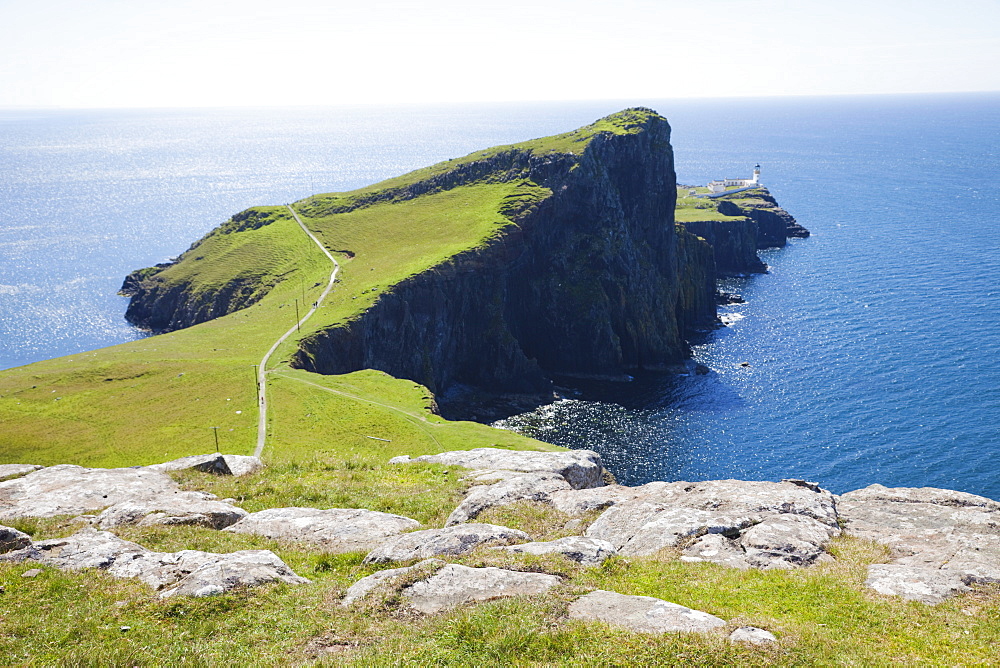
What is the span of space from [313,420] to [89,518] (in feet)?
144

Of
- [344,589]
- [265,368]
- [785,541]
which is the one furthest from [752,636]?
[265,368]

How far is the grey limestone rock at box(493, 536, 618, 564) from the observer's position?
23172 mm

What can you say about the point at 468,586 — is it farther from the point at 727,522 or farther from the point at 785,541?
the point at 785,541

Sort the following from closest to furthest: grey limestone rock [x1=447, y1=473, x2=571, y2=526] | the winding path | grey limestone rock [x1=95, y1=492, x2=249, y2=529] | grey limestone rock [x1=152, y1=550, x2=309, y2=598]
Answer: grey limestone rock [x1=152, y1=550, x2=309, y2=598] → grey limestone rock [x1=95, y1=492, x2=249, y2=529] → grey limestone rock [x1=447, y1=473, x2=571, y2=526] → the winding path

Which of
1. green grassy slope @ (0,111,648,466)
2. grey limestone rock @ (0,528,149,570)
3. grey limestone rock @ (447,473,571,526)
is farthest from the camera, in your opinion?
green grassy slope @ (0,111,648,466)

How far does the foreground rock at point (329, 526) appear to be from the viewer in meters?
26.1

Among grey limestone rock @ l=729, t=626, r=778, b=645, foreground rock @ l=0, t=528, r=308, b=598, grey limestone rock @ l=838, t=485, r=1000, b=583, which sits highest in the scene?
grey limestone rock @ l=729, t=626, r=778, b=645

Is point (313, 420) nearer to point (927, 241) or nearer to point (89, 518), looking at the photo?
point (89, 518)

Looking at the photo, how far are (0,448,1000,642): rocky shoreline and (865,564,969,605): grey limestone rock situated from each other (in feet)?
0.18

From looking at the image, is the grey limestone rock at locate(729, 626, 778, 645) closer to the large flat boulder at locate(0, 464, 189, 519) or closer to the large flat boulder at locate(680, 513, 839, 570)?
the large flat boulder at locate(680, 513, 839, 570)

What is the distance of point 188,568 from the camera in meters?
21.5

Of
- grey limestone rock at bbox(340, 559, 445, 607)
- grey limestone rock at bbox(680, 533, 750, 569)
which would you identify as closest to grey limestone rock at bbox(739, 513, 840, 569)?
grey limestone rock at bbox(680, 533, 750, 569)

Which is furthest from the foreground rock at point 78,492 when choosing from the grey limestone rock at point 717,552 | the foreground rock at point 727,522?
the grey limestone rock at point 717,552

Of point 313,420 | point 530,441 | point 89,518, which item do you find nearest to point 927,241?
point 530,441
